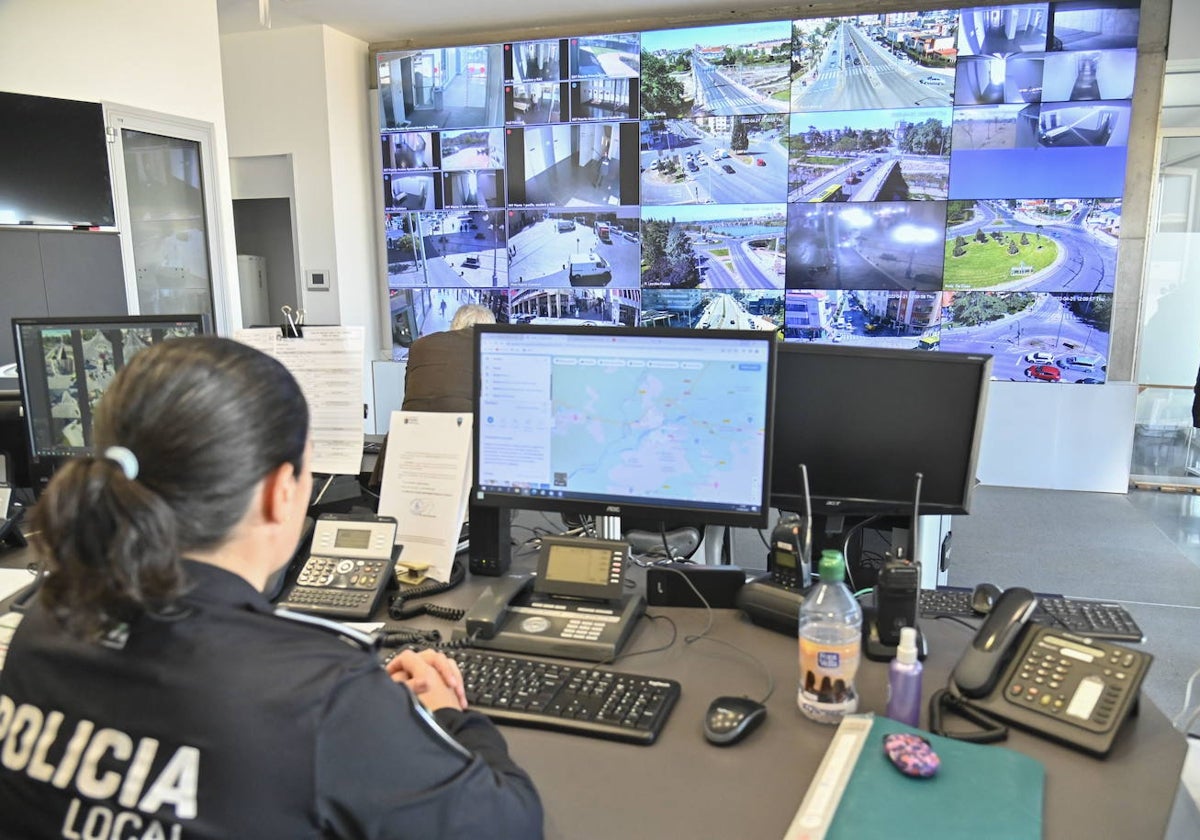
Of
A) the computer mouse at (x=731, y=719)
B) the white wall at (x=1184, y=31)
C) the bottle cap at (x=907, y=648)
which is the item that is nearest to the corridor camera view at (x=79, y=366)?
the computer mouse at (x=731, y=719)

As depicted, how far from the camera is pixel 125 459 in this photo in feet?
2.49

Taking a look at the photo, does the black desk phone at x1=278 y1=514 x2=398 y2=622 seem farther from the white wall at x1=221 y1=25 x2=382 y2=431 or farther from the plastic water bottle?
the white wall at x1=221 y1=25 x2=382 y2=431

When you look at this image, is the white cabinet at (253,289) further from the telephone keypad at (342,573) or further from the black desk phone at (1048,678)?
the black desk phone at (1048,678)

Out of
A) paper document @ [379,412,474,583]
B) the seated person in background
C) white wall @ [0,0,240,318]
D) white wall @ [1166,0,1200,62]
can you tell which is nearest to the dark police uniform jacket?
paper document @ [379,412,474,583]

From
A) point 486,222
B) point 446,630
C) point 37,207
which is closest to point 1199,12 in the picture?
point 486,222

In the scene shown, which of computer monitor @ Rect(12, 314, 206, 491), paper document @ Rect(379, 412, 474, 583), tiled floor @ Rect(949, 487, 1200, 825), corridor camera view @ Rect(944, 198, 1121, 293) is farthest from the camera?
corridor camera view @ Rect(944, 198, 1121, 293)

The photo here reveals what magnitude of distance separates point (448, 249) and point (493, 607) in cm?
511

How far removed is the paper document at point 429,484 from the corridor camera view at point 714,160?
4.30 metres

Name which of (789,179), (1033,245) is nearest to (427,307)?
(789,179)

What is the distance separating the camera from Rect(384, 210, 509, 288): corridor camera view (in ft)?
20.0

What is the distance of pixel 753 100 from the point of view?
543 cm

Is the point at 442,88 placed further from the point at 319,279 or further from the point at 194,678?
the point at 194,678

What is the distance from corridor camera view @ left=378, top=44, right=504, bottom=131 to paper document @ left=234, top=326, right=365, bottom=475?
4375 mm

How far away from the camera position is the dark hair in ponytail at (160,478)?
734 mm
